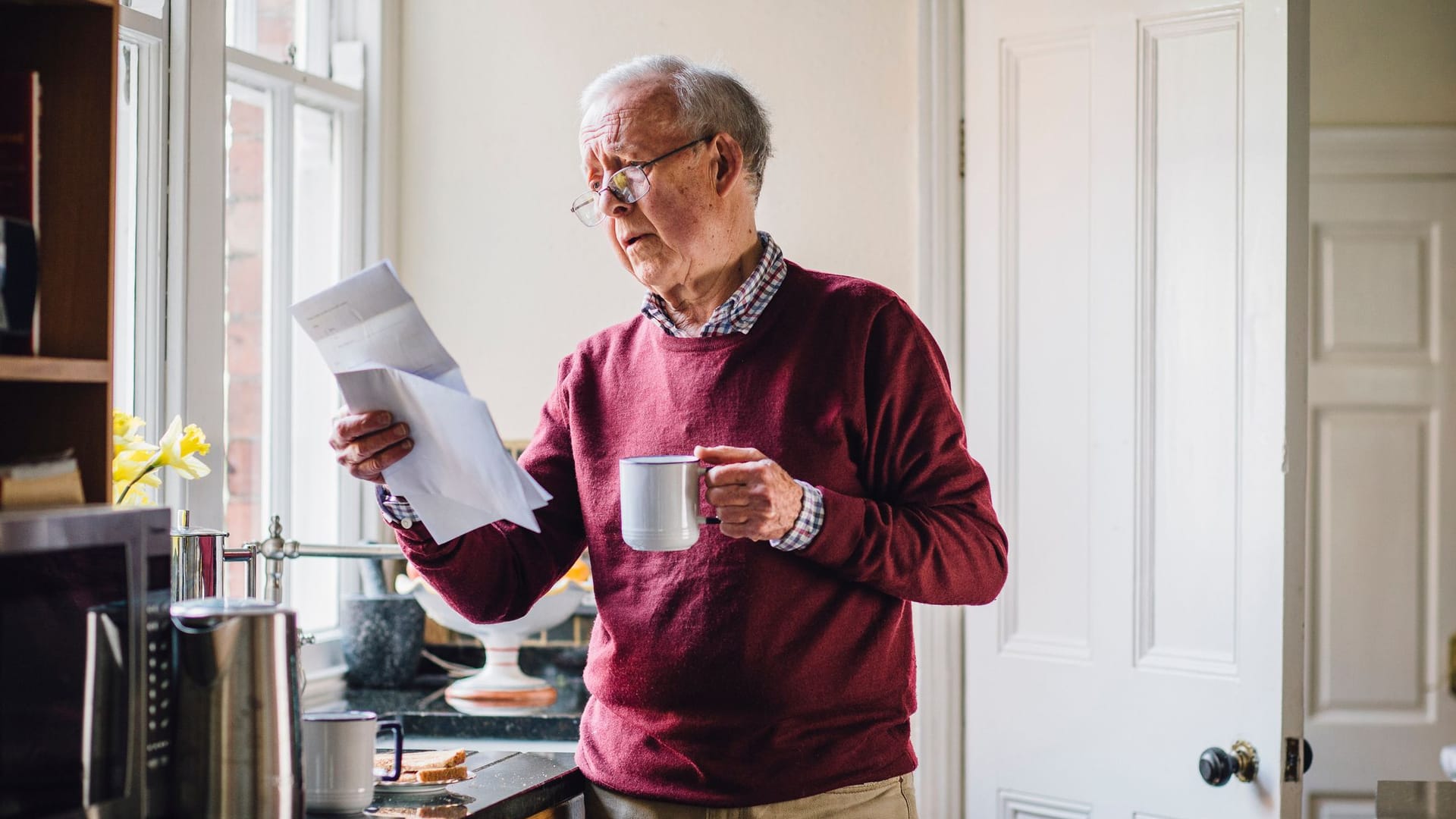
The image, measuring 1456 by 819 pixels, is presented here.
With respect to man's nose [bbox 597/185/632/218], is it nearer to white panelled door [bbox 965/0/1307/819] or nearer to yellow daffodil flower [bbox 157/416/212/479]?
yellow daffodil flower [bbox 157/416/212/479]

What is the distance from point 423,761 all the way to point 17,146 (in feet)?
2.81

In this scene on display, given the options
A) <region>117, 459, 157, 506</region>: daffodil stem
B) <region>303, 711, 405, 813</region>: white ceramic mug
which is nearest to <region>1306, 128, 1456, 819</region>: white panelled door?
<region>303, 711, 405, 813</region>: white ceramic mug

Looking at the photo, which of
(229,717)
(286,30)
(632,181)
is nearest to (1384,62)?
(632,181)

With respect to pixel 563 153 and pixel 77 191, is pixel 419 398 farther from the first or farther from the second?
pixel 563 153

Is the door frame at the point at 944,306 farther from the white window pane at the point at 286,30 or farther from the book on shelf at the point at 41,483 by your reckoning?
the book on shelf at the point at 41,483

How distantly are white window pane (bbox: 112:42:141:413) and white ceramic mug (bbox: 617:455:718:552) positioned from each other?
1181 mm

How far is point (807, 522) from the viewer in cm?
132

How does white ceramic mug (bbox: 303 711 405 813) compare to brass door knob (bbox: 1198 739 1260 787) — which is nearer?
white ceramic mug (bbox: 303 711 405 813)

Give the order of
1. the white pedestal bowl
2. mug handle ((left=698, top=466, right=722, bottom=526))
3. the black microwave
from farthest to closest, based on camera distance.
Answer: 1. the white pedestal bowl
2. mug handle ((left=698, top=466, right=722, bottom=526))
3. the black microwave

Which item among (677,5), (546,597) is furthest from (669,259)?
(677,5)

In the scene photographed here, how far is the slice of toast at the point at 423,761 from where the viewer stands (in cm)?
157

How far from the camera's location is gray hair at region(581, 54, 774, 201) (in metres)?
1.54

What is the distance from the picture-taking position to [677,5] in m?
2.65

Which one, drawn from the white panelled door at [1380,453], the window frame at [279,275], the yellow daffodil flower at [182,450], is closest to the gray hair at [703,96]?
the yellow daffodil flower at [182,450]
